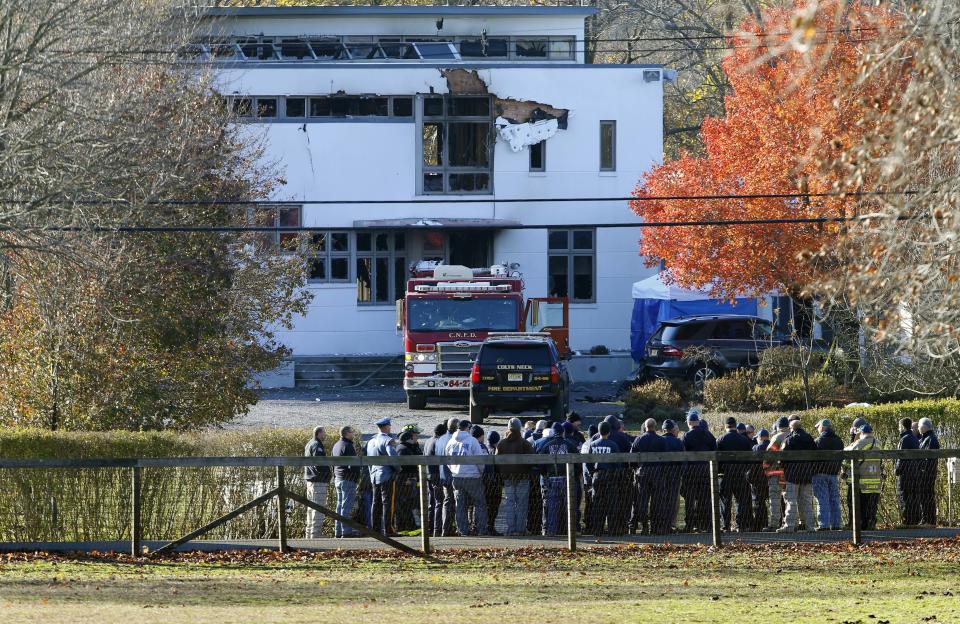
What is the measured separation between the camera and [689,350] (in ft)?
103

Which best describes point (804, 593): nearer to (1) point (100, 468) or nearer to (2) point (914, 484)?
(2) point (914, 484)

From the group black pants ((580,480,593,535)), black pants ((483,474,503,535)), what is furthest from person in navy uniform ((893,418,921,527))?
black pants ((483,474,503,535))

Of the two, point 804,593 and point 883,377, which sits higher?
point 883,377

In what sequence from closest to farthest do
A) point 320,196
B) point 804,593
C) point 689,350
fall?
point 804,593, point 689,350, point 320,196

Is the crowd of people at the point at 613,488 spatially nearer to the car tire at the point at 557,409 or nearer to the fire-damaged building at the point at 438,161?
the car tire at the point at 557,409

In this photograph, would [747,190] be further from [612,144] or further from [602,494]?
[602,494]

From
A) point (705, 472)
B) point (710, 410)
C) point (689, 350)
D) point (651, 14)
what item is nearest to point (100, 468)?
point (705, 472)

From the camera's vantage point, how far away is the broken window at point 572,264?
4059cm

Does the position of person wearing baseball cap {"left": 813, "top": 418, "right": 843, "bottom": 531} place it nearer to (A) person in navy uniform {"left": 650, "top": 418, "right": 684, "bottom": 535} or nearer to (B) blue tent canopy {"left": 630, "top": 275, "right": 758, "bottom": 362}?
(A) person in navy uniform {"left": 650, "top": 418, "right": 684, "bottom": 535}

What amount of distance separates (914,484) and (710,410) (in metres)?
12.1

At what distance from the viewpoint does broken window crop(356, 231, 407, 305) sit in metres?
40.6

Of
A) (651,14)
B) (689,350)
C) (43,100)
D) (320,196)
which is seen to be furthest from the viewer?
(651,14)

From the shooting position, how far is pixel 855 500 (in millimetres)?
15109

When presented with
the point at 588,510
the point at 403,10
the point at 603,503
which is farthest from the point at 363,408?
the point at 603,503
